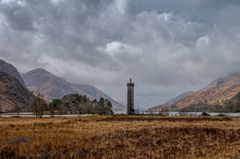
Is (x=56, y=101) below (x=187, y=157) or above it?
above

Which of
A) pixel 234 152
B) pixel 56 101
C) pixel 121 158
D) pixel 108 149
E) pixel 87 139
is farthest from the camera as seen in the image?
pixel 56 101

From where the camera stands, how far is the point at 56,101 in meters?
193

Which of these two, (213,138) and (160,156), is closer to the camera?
(160,156)

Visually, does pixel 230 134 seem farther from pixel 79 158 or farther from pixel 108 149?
pixel 79 158

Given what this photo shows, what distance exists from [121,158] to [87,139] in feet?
28.9

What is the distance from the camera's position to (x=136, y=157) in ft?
66.4

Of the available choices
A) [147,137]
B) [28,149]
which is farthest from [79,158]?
[147,137]

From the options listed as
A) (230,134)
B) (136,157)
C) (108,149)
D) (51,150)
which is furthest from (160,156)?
(230,134)

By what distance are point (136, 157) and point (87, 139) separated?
347 inches

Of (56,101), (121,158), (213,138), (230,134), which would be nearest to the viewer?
(121,158)

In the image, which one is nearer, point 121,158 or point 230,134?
point 121,158

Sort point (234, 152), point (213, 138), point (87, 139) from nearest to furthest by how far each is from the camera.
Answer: point (234, 152)
point (87, 139)
point (213, 138)

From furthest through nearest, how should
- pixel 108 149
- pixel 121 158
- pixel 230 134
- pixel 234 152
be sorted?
pixel 230 134 → pixel 108 149 → pixel 234 152 → pixel 121 158

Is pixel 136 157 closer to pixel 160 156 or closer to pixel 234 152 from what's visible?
pixel 160 156
